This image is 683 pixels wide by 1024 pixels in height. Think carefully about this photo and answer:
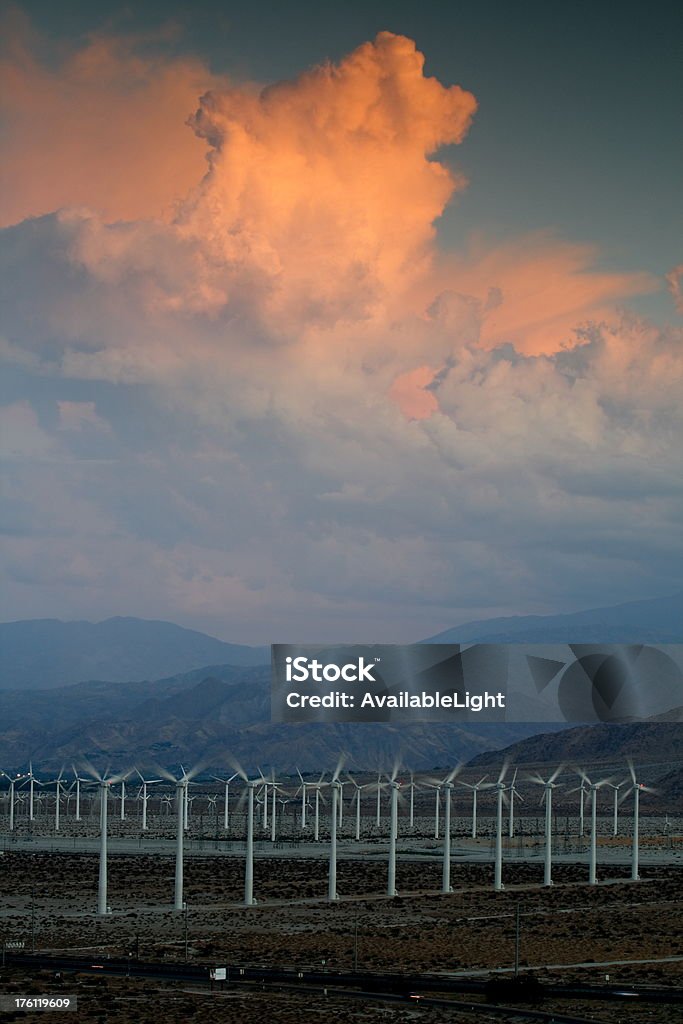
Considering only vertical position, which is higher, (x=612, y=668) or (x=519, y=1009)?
(x=612, y=668)

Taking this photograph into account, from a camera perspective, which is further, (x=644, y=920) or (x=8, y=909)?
(x=8, y=909)

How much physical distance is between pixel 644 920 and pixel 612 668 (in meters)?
40.1

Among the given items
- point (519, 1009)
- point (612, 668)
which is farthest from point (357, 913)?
point (519, 1009)

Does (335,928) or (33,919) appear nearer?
(335,928)

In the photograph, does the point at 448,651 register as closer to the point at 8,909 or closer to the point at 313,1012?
the point at 313,1012

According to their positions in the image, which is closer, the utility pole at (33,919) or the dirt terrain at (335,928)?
the dirt terrain at (335,928)

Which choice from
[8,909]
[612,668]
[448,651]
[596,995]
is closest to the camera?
[596,995]

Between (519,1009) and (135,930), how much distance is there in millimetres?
46031

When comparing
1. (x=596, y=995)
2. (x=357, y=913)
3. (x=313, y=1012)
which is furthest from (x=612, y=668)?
(x=357, y=913)

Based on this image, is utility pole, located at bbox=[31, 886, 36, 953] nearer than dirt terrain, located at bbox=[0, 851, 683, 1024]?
No

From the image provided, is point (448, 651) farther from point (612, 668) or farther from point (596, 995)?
point (596, 995)

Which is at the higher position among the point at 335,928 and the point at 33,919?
the point at 335,928

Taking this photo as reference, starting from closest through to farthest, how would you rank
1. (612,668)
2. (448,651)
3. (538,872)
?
(448,651), (612,668), (538,872)

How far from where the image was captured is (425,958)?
92.0 metres
